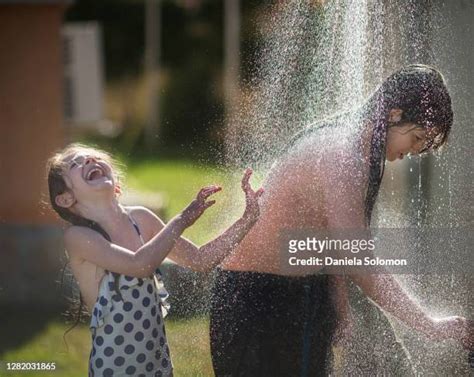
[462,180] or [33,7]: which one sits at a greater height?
[33,7]

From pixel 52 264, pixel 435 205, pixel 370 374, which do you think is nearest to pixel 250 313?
pixel 370 374

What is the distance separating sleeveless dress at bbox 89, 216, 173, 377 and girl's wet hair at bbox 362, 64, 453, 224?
0.56m

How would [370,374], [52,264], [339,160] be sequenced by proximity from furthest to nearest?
[52,264] → [370,374] → [339,160]

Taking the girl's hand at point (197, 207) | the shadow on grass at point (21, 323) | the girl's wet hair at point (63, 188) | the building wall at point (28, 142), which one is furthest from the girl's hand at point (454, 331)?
the building wall at point (28, 142)

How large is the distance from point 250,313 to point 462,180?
2.10ft

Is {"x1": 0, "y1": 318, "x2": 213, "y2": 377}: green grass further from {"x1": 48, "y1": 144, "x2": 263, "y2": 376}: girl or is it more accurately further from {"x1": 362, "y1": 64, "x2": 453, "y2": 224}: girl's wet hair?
{"x1": 362, "y1": 64, "x2": 453, "y2": 224}: girl's wet hair

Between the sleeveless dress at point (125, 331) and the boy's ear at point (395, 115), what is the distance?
651 mm

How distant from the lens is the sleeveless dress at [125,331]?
102 inches

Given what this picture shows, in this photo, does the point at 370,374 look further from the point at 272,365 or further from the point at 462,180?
the point at 462,180

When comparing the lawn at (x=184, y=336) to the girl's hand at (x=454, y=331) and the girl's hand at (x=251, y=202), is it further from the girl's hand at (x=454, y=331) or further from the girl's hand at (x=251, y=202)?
the girl's hand at (x=454, y=331)

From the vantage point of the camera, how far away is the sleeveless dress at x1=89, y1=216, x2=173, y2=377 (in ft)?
8.50

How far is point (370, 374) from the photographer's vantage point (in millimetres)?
2807

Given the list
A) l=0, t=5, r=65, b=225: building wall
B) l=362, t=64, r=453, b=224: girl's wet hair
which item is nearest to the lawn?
l=362, t=64, r=453, b=224: girl's wet hair

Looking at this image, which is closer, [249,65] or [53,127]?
[249,65]
